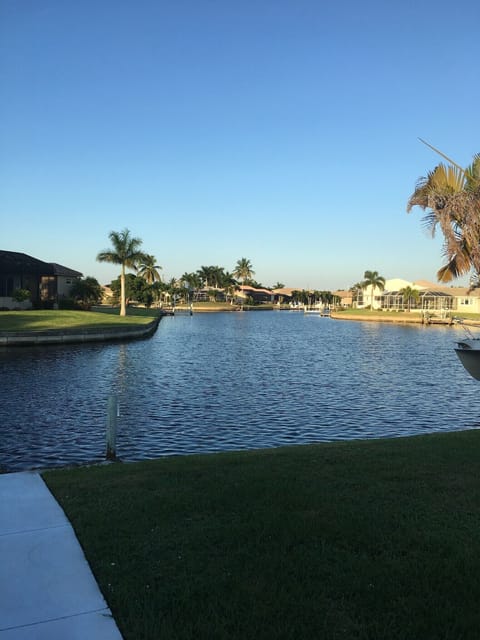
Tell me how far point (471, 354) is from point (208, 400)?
32.5 feet

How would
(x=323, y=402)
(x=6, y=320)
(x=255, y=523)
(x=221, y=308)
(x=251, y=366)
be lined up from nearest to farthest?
1. (x=255, y=523)
2. (x=323, y=402)
3. (x=251, y=366)
4. (x=6, y=320)
5. (x=221, y=308)

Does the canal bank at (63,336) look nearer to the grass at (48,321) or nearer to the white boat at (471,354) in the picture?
the grass at (48,321)

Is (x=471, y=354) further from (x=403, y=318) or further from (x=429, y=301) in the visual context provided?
(x=429, y=301)

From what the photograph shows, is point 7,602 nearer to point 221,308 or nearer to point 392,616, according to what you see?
point 392,616

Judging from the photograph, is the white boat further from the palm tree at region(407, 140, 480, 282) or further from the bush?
the bush

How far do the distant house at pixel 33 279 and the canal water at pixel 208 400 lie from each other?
2285 cm

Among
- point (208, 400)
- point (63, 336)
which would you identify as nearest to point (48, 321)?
Answer: point (63, 336)

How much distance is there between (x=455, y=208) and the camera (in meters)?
11.1

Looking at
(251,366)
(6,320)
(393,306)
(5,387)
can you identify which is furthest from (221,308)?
(5,387)

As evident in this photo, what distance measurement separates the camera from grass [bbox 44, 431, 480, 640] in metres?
3.95

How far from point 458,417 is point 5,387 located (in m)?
17.2

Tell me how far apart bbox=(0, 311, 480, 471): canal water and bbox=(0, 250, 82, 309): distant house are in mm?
22849

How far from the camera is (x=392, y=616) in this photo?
3.97 m

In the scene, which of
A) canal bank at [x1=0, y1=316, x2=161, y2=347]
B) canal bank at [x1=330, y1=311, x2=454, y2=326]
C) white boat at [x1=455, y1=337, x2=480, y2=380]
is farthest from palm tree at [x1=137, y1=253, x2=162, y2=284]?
white boat at [x1=455, y1=337, x2=480, y2=380]
